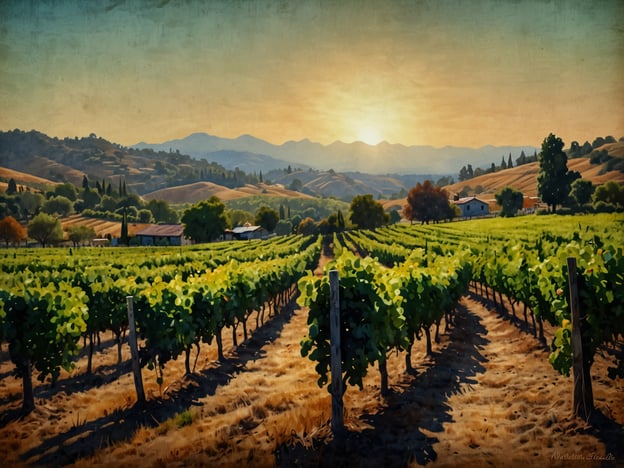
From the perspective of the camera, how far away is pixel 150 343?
9508 mm

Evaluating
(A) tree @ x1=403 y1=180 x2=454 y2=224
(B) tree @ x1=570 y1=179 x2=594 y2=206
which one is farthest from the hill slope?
(B) tree @ x1=570 y1=179 x2=594 y2=206

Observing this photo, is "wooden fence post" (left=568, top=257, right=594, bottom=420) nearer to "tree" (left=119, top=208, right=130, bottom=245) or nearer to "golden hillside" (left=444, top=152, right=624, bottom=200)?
"golden hillside" (left=444, top=152, right=624, bottom=200)

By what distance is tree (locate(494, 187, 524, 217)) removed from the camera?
4574cm

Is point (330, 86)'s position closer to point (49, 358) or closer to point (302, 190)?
point (49, 358)

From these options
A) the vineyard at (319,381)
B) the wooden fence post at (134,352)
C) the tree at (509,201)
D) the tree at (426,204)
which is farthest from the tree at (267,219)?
the wooden fence post at (134,352)

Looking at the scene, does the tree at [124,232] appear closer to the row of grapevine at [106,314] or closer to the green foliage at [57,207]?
the green foliage at [57,207]

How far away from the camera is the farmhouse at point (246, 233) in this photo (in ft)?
246

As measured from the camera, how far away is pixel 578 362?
19.3 ft

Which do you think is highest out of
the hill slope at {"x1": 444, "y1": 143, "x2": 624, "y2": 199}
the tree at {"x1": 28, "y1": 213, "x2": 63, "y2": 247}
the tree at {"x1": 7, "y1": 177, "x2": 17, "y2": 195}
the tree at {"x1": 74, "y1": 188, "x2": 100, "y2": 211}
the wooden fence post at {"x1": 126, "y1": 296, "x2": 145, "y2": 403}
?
the hill slope at {"x1": 444, "y1": 143, "x2": 624, "y2": 199}

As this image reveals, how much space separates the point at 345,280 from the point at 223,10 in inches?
205

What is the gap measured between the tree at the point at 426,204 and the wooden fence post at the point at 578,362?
133 feet

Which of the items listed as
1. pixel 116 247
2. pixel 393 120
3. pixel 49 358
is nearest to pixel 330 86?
pixel 393 120

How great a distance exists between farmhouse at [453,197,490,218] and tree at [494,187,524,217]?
301 centimetres

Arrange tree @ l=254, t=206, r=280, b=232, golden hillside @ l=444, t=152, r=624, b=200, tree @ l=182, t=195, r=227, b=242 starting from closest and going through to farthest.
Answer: golden hillside @ l=444, t=152, r=624, b=200 → tree @ l=182, t=195, r=227, b=242 → tree @ l=254, t=206, r=280, b=232
